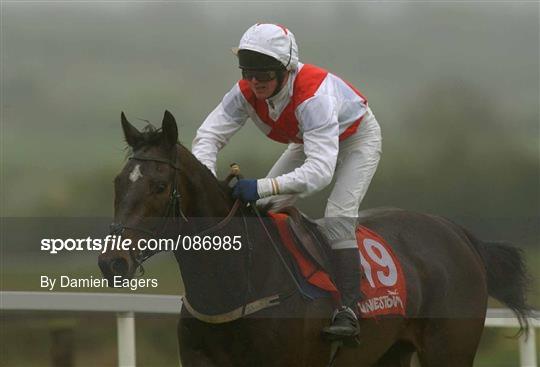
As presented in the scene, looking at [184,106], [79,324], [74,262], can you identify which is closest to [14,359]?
A: [79,324]

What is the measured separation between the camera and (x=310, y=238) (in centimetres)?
468

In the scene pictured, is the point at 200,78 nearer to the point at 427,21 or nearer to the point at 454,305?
the point at 427,21

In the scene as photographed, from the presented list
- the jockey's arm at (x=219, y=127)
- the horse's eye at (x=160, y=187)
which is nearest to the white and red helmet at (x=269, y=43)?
the jockey's arm at (x=219, y=127)

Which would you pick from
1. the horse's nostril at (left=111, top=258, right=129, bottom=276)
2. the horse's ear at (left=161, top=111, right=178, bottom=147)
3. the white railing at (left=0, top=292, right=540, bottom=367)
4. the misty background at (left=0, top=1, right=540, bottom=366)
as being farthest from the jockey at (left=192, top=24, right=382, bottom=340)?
the white railing at (left=0, top=292, right=540, bottom=367)

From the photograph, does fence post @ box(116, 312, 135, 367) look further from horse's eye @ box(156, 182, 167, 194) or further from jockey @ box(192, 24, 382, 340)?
horse's eye @ box(156, 182, 167, 194)

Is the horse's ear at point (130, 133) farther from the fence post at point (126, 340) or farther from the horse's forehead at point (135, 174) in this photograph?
the fence post at point (126, 340)

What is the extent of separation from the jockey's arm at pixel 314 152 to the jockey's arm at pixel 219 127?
0.36 m

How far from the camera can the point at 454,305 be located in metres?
5.35

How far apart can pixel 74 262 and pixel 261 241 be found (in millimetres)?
1101

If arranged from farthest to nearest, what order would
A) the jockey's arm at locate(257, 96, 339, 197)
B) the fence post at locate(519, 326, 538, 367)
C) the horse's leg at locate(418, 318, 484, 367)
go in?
the fence post at locate(519, 326, 538, 367) → the horse's leg at locate(418, 318, 484, 367) → the jockey's arm at locate(257, 96, 339, 197)

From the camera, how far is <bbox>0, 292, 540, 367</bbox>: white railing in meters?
5.90

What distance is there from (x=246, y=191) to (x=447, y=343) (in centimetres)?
147

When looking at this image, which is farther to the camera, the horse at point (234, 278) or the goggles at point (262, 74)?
the goggles at point (262, 74)

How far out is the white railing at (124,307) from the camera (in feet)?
19.4
